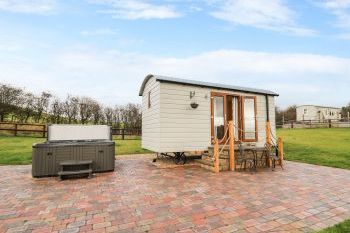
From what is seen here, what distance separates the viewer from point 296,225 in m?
2.99

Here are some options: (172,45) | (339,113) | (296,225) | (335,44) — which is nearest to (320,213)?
(296,225)

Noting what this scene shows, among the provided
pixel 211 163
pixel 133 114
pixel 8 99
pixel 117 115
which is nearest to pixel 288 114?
pixel 133 114

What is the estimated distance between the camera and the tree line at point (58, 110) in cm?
2259

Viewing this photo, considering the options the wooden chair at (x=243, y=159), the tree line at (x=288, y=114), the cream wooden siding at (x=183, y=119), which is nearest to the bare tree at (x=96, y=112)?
the cream wooden siding at (x=183, y=119)

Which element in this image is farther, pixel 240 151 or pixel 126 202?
pixel 240 151

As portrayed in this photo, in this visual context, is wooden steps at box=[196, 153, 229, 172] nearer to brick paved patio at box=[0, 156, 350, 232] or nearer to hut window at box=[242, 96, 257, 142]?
brick paved patio at box=[0, 156, 350, 232]

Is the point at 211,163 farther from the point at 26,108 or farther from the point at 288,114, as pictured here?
the point at 288,114

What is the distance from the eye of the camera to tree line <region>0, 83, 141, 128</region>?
2259cm

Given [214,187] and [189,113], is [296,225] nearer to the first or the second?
[214,187]

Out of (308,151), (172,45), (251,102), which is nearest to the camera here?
(251,102)

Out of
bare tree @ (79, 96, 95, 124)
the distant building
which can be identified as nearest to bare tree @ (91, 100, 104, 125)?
bare tree @ (79, 96, 95, 124)

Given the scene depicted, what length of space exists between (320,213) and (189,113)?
5304 mm

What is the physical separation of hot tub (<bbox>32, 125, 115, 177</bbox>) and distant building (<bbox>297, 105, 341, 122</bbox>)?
43.4 m

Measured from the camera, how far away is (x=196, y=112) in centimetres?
829
